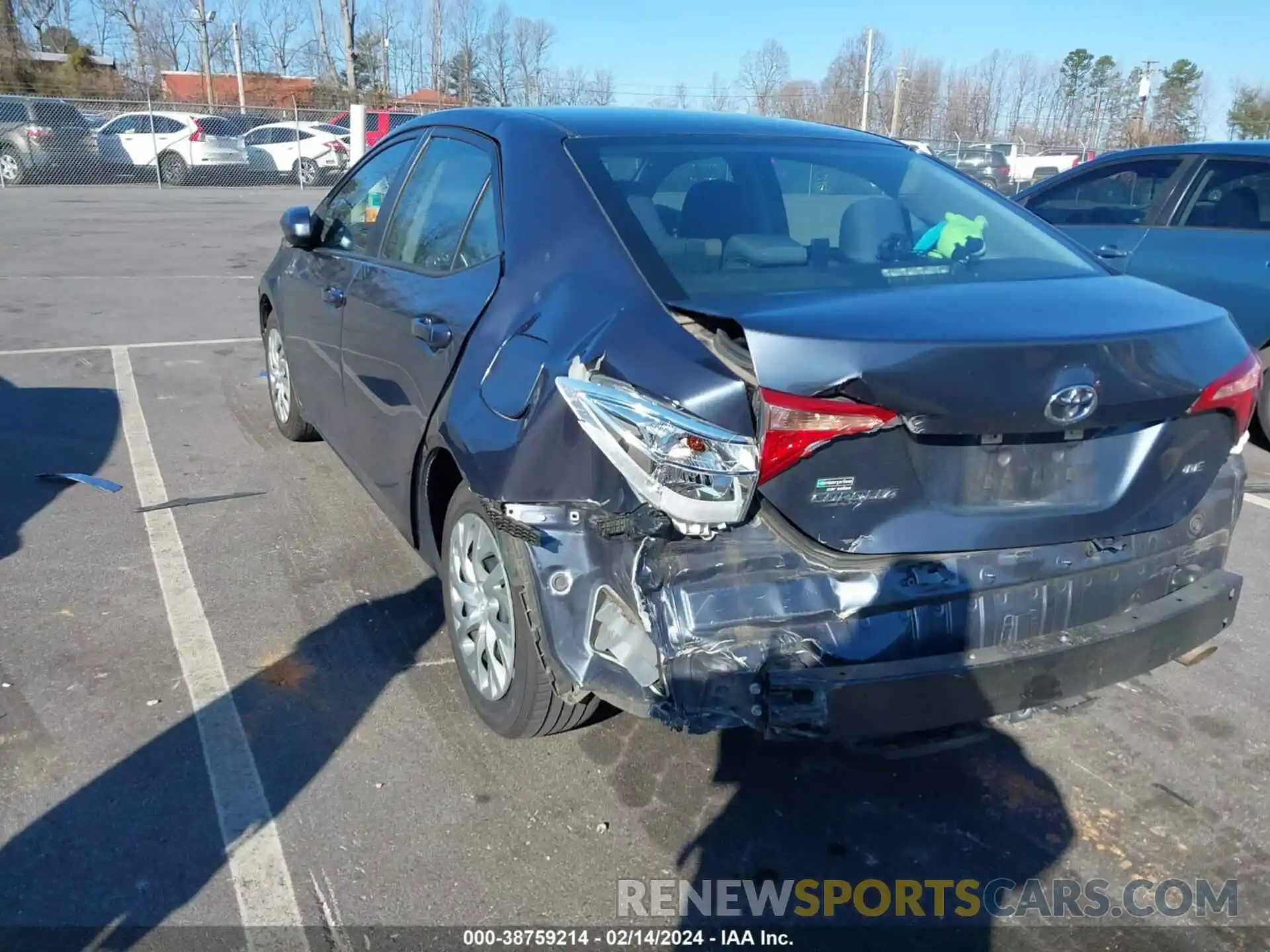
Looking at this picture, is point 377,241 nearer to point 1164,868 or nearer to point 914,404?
point 914,404

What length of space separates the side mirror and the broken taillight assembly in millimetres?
2844

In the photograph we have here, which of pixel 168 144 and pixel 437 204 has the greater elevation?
pixel 437 204

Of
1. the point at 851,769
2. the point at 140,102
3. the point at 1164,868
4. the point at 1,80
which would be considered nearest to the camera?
the point at 1164,868

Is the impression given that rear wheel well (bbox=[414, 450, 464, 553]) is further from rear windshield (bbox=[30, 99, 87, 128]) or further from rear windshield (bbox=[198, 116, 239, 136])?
rear windshield (bbox=[198, 116, 239, 136])

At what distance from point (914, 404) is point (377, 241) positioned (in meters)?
2.55

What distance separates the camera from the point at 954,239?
328 cm

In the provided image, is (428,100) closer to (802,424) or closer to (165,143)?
(165,143)

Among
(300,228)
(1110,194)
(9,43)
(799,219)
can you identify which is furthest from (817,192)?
(9,43)

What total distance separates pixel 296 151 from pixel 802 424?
28984mm

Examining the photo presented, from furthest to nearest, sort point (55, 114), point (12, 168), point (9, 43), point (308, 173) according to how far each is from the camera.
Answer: point (9, 43), point (308, 173), point (55, 114), point (12, 168)

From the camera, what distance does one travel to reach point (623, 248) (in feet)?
9.12

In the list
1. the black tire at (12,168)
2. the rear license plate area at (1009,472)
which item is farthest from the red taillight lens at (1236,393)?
the black tire at (12,168)

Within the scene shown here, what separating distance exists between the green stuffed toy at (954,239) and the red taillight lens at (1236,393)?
777mm

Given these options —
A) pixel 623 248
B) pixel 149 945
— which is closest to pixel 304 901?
pixel 149 945
